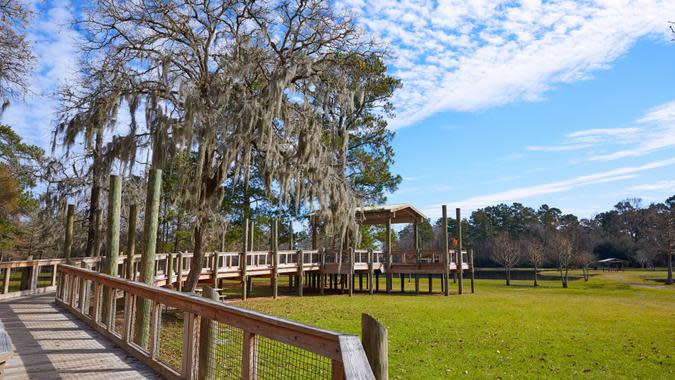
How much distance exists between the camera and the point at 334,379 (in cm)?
261

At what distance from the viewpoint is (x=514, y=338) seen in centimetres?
1112

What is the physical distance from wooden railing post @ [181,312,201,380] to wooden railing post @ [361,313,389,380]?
8.45 ft

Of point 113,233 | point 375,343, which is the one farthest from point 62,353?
point 375,343

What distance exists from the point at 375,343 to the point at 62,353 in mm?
5266

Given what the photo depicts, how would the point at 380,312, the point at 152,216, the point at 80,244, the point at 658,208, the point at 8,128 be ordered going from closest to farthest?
1. the point at 152,216
2. the point at 380,312
3. the point at 8,128
4. the point at 80,244
5. the point at 658,208

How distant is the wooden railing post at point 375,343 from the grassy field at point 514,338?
5.22 m

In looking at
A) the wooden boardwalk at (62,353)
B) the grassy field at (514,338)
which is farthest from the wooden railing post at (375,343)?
the grassy field at (514,338)

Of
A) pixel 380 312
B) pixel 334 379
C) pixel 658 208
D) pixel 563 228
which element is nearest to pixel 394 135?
pixel 380 312

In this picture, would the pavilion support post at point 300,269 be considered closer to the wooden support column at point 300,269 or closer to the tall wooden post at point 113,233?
the wooden support column at point 300,269

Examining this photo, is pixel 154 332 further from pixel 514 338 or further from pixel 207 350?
pixel 514 338

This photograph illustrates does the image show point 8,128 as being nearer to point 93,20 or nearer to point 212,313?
point 93,20

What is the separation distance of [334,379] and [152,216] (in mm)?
6871

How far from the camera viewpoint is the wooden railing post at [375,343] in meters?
2.60

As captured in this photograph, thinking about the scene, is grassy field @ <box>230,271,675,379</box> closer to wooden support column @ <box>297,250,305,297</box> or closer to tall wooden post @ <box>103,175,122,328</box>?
wooden support column @ <box>297,250,305,297</box>
